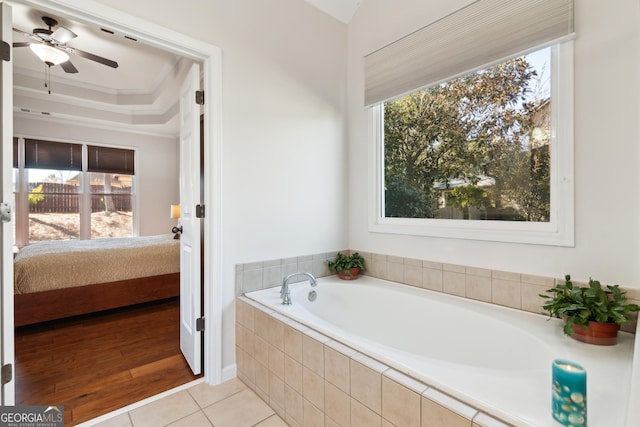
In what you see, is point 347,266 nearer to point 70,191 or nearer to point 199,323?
point 199,323

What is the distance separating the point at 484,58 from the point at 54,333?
4.01 meters

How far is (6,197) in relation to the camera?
138 cm

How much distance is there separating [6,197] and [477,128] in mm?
2577

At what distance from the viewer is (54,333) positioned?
2688 mm

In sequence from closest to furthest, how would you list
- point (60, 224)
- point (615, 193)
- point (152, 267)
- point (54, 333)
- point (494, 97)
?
point (615, 193), point (494, 97), point (54, 333), point (152, 267), point (60, 224)

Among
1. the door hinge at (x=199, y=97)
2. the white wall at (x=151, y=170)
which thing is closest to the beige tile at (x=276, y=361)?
the door hinge at (x=199, y=97)

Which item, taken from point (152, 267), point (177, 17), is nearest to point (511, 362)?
point (177, 17)

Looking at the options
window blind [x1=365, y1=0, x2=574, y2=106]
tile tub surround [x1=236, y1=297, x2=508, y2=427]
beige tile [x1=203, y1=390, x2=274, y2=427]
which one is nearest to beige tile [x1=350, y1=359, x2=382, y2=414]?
tile tub surround [x1=236, y1=297, x2=508, y2=427]

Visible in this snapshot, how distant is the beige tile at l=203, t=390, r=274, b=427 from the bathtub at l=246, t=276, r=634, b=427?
554 millimetres

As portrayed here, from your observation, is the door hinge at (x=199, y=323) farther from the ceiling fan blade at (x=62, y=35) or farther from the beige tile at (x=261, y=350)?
the ceiling fan blade at (x=62, y=35)

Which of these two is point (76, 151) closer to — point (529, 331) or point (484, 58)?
point (484, 58)

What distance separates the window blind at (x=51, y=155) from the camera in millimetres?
4590

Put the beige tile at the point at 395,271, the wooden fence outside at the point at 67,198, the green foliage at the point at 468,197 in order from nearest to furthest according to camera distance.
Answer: the green foliage at the point at 468,197
the beige tile at the point at 395,271
the wooden fence outside at the point at 67,198

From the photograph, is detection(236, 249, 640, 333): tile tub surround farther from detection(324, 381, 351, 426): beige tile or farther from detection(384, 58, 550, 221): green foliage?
detection(324, 381, 351, 426): beige tile
